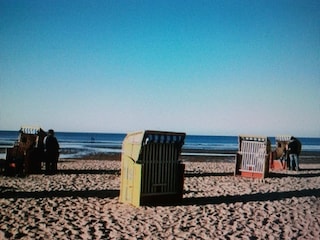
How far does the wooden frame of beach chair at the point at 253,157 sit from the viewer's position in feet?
41.8

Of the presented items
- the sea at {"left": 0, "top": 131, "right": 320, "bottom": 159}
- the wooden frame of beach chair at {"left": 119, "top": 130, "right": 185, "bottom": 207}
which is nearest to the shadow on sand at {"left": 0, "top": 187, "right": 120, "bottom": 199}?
the wooden frame of beach chair at {"left": 119, "top": 130, "right": 185, "bottom": 207}

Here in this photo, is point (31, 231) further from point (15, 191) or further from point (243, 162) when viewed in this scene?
point (243, 162)

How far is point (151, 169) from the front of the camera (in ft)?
24.8

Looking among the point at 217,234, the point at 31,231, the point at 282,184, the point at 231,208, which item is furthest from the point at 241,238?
the point at 282,184

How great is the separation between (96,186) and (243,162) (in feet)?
21.1

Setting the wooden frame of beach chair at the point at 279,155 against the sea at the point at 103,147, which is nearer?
the wooden frame of beach chair at the point at 279,155

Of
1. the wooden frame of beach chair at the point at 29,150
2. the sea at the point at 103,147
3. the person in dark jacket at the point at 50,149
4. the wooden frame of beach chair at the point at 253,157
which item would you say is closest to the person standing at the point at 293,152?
the wooden frame of beach chair at the point at 253,157

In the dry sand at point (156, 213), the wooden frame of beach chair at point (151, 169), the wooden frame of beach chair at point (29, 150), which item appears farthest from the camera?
the wooden frame of beach chair at point (29, 150)

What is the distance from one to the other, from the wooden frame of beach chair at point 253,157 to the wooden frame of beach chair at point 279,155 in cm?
378

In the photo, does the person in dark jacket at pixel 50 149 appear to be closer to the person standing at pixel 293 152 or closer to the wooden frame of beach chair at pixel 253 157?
the wooden frame of beach chair at pixel 253 157

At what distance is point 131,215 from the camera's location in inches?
262

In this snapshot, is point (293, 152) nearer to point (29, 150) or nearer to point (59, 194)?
point (59, 194)

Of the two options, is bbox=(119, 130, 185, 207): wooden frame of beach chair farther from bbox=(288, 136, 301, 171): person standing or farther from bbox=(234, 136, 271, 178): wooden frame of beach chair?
bbox=(288, 136, 301, 171): person standing

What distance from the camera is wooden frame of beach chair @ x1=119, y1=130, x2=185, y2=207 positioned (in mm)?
7320
